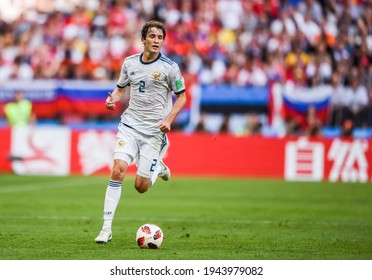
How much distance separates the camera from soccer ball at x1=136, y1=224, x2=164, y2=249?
35.7 feet

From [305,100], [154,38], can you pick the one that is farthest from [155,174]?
[305,100]

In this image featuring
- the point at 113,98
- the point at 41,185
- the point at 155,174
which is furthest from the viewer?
the point at 41,185

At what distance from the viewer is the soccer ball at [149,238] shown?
10.9m

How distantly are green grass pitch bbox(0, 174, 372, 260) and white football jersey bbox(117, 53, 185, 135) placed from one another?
5.23 feet

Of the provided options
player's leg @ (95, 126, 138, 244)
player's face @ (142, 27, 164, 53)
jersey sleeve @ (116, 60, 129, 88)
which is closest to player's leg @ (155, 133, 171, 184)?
player's leg @ (95, 126, 138, 244)

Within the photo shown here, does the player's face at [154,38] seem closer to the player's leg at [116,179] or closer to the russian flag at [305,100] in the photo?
the player's leg at [116,179]

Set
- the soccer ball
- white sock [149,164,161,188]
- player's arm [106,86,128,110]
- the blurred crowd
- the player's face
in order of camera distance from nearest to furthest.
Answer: the soccer ball
the player's face
player's arm [106,86,128,110]
white sock [149,164,161,188]
the blurred crowd

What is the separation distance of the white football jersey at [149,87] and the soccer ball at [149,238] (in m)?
1.55

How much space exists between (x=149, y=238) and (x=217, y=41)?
1992cm

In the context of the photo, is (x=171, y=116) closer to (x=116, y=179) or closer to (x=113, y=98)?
(x=113, y=98)

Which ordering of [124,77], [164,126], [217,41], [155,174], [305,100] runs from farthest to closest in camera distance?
[217,41], [305,100], [155,174], [124,77], [164,126]

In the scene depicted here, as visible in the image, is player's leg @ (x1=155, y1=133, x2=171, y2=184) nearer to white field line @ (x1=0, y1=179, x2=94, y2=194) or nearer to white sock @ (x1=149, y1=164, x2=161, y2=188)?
white sock @ (x1=149, y1=164, x2=161, y2=188)

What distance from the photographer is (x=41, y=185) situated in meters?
22.9

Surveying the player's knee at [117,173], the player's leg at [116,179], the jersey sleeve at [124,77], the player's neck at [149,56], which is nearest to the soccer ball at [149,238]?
the player's leg at [116,179]
